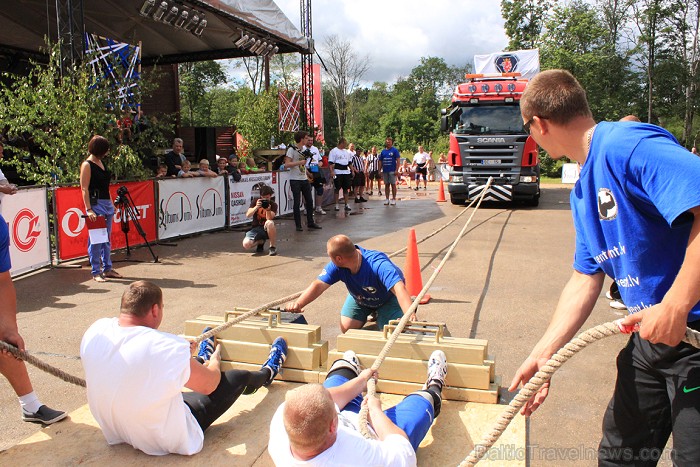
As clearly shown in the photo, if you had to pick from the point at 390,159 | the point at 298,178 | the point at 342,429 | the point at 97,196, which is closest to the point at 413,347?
the point at 342,429

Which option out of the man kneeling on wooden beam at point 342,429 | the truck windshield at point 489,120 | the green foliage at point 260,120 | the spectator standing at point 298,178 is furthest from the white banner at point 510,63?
the man kneeling on wooden beam at point 342,429

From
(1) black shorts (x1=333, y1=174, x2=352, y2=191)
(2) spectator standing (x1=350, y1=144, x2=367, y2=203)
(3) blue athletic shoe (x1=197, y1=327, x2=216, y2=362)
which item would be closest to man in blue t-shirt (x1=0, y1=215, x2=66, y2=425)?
(3) blue athletic shoe (x1=197, y1=327, x2=216, y2=362)

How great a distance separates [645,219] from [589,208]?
0.26m

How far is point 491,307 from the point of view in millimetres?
6203

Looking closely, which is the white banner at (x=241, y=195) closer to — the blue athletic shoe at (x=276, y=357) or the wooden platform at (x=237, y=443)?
the blue athletic shoe at (x=276, y=357)

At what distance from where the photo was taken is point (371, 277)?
4590mm

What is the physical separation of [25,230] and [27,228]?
0.15ft

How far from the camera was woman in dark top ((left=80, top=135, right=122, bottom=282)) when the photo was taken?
23.9 ft

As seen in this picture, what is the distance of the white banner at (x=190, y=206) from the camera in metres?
10.4

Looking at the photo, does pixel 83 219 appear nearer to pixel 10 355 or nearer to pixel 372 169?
pixel 10 355

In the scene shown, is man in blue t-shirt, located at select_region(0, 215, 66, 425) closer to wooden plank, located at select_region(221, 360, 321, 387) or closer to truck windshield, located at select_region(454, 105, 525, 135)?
wooden plank, located at select_region(221, 360, 321, 387)

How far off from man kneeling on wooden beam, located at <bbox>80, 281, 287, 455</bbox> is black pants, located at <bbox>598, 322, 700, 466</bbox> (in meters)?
2.01

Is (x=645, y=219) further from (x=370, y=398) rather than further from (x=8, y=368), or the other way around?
(x=8, y=368)

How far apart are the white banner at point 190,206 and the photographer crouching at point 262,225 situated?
6.25 feet
